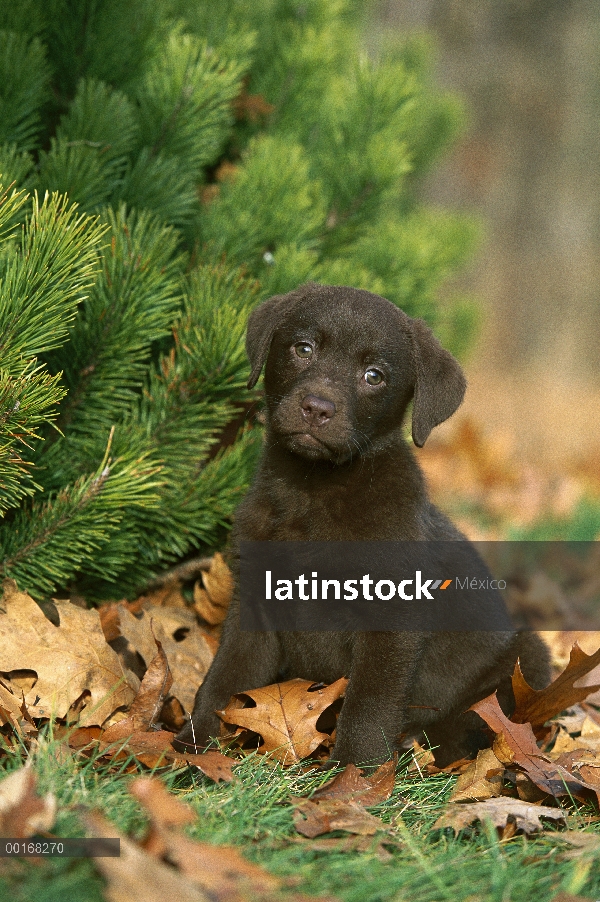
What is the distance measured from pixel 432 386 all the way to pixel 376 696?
1.02 m

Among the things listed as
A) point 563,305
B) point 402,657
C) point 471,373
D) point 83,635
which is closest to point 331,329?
point 402,657

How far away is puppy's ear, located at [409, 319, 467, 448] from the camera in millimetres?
3068

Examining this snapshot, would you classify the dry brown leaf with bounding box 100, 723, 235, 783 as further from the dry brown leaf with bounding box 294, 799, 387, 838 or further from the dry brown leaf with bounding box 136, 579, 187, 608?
the dry brown leaf with bounding box 136, 579, 187, 608

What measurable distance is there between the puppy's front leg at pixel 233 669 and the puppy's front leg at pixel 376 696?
14.7 inches

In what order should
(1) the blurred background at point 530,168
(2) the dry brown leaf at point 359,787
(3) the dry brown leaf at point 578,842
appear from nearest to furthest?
(3) the dry brown leaf at point 578,842 → (2) the dry brown leaf at point 359,787 → (1) the blurred background at point 530,168

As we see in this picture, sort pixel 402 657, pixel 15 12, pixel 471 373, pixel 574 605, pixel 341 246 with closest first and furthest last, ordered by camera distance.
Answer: pixel 402 657 < pixel 15 12 < pixel 341 246 < pixel 574 605 < pixel 471 373

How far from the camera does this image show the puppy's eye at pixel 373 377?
122 inches

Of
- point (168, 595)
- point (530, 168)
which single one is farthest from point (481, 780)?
point (530, 168)

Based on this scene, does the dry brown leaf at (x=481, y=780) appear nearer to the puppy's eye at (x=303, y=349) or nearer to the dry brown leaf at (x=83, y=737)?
the dry brown leaf at (x=83, y=737)

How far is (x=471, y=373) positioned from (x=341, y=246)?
24.1 ft

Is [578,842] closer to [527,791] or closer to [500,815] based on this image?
[500,815]

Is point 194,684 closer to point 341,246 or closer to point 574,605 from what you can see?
point 341,246

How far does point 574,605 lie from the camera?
5.23 meters

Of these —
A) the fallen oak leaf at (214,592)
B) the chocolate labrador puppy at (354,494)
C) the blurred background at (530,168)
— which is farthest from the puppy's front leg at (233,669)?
the blurred background at (530,168)
